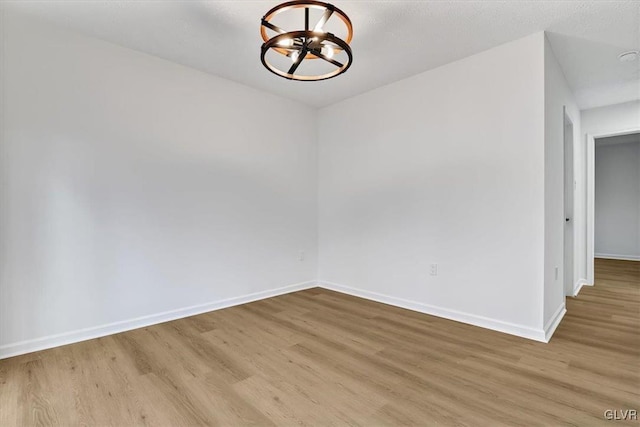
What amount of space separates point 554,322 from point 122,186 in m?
4.15

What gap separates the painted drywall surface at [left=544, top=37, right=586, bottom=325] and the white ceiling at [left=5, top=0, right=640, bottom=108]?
227mm

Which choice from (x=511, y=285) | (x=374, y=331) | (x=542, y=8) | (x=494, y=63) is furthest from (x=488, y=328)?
(x=542, y=8)

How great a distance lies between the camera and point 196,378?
6.68ft

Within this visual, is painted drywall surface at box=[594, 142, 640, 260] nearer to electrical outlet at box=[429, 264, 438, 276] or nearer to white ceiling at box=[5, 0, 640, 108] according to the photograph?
white ceiling at box=[5, 0, 640, 108]

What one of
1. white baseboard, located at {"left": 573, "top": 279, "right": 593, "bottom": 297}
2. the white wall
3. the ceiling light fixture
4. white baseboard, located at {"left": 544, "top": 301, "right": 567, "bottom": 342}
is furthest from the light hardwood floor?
the ceiling light fixture

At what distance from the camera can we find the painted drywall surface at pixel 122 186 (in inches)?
94.4

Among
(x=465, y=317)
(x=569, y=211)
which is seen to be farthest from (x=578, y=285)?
(x=465, y=317)

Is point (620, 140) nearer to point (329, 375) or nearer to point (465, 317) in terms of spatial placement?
point (465, 317)

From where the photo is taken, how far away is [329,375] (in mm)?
2078

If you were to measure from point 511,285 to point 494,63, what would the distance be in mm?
2001

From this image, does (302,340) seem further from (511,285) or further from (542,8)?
(542,8)

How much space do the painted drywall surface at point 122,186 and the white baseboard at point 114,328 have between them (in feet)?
0.15

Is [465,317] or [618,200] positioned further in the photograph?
[618,200]

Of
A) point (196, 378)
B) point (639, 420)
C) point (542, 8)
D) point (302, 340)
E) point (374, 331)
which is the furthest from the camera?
point (374, 331)
